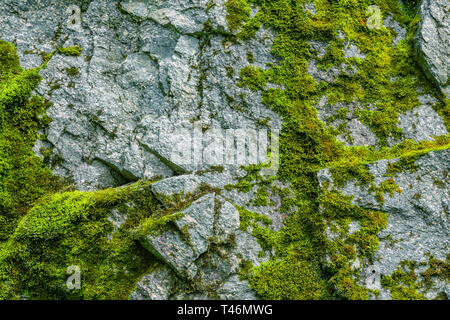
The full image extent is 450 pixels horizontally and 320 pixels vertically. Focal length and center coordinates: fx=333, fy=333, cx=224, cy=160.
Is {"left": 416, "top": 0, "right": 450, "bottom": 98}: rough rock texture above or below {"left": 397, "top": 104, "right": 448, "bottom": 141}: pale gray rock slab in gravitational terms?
above

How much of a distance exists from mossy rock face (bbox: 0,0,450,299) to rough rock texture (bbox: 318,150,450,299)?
23mm

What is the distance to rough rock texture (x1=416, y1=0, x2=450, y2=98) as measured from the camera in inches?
276

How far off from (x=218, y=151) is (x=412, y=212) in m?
3.68

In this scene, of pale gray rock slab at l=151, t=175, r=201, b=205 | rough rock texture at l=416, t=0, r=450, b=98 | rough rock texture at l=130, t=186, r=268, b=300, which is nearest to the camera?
rough rock texture at l=130, t=186, r=268, b=300

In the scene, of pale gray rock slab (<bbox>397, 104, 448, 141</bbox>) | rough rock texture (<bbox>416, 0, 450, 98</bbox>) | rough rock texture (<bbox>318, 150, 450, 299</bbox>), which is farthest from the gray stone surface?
rough rock texture (<bbox>416, 0, 450, 98</bbox>)

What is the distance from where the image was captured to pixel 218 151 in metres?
6.54

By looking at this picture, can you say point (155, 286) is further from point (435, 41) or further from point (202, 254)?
point (435, 41)

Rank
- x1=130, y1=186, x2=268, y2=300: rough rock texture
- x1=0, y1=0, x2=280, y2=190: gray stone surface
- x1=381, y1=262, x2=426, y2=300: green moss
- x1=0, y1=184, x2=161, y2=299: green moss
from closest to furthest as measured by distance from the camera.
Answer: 1. x1=381, y1=262, x2=426, y2=300: green moss
2. x1=130, y1=186, x2=268, y2=300: rough rock texture
3. x1=0, y1=184, x2=161, y2=299: green moss
4. x1=0, y1=0, x2=280, y2=190: gray stone surface

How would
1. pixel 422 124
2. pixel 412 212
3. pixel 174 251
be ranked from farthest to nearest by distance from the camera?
pixel 422 124 → pixel 412 212 → pixel 174 251

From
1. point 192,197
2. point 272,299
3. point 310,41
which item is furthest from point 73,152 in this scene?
point 310,41

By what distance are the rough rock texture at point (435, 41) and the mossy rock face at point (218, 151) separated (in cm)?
24

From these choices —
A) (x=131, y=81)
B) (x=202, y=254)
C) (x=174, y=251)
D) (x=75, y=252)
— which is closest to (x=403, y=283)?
(x=202, y=254)

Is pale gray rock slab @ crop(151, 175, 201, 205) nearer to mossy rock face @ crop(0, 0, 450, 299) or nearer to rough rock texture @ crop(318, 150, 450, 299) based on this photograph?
mossy rock face @ crop(0, 0, 450, 299)

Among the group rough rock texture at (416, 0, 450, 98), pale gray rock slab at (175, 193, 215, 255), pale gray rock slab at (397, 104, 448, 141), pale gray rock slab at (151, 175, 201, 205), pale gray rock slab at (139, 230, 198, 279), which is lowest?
pale gray rock slab at (139, 230, 198, 279)
